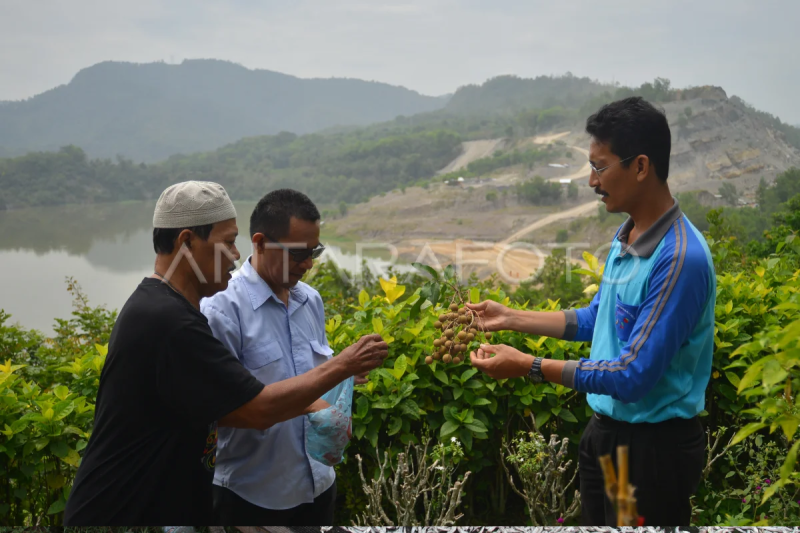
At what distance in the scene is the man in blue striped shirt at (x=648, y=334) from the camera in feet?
5.00

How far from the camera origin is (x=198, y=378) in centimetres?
135

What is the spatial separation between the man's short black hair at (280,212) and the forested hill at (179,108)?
45.3 meters

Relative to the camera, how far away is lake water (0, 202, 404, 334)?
3234 cm

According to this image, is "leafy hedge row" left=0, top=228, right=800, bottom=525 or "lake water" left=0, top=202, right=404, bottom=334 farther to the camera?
"lake water" left=0, top=202, right=404, bottom=334

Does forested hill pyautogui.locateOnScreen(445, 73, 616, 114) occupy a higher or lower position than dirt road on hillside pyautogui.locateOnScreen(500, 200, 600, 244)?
higher

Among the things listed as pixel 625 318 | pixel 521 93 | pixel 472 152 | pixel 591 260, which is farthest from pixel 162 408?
pixel 521 93

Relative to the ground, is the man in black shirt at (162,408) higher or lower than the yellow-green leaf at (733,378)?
higher

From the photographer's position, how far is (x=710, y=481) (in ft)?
9.34

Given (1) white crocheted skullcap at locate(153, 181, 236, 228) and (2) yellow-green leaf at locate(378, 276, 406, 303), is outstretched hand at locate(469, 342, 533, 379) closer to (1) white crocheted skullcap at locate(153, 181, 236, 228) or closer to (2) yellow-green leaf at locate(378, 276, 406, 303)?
(1) white crocheted skullcap at locate(153, 181, 236, 228)

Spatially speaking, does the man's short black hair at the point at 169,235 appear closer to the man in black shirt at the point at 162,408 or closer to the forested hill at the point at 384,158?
the man in black shirt at the point at 162,408

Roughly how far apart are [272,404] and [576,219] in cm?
4117

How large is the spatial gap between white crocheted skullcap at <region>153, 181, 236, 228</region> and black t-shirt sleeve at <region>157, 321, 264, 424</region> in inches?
10.9

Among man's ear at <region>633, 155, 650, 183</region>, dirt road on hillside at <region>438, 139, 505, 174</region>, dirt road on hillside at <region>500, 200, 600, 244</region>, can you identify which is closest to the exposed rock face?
dirt road on hillside at <region>500, 200, 600, 244</region>

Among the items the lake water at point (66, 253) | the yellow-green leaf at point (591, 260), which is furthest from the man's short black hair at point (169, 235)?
the lake water at point (66, 253)
